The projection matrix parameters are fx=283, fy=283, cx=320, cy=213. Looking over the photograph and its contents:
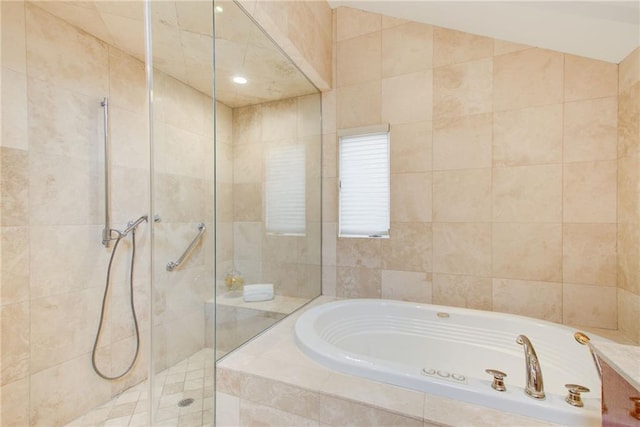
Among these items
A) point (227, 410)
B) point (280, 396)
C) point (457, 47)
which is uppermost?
point (457, 47)

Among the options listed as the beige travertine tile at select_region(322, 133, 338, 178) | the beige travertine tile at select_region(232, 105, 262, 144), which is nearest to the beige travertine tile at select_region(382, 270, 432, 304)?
the beige travertine tile at select_region(322, 133, 338, 178)

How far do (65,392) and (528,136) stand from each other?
314 centimetres

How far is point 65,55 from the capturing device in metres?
1.55

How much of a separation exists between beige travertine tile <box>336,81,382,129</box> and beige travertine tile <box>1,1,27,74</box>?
74.0 inches

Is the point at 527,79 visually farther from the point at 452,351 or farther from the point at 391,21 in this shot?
the point at 452,351

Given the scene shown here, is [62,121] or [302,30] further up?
[302,30]

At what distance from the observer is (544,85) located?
5.91 ft

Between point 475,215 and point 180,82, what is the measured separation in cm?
200

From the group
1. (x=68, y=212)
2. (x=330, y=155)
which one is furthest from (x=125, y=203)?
(x=330, y=155)

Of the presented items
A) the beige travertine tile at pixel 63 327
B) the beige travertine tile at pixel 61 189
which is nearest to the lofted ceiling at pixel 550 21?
the beige travertine tile at pixel 61 189

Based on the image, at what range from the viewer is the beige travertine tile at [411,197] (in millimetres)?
2088

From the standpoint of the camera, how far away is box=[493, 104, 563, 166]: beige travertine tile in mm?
1776

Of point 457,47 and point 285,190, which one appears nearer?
point 457,47

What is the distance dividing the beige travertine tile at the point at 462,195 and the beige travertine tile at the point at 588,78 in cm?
65
